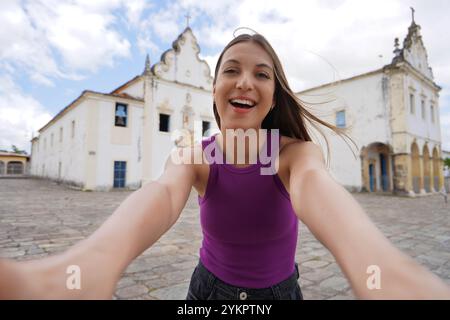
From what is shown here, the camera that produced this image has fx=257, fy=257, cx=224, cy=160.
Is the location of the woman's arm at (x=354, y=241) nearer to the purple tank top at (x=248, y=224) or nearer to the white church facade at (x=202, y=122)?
the purple tank top at (x=248, y=224)

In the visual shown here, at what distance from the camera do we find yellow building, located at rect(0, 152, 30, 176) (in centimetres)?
3922

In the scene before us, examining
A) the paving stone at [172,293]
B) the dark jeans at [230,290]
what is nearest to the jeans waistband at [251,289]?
the dark jeans at [230,290]

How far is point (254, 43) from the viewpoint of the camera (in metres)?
1.14

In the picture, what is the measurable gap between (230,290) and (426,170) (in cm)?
2237

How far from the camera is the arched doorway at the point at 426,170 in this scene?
17781 mm

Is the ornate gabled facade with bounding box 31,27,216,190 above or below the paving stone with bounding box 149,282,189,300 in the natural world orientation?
above

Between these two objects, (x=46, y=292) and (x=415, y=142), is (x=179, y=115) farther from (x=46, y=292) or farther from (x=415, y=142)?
(x=46, y=292)

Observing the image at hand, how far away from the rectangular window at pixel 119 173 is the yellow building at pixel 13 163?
3449 centimetres

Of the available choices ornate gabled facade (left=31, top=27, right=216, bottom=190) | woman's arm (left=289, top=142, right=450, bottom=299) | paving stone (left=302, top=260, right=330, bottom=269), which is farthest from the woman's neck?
ornate gabled facade (left=31, top=27, right=216, bottom=190)

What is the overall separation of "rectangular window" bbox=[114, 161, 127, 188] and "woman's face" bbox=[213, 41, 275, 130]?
16325mm

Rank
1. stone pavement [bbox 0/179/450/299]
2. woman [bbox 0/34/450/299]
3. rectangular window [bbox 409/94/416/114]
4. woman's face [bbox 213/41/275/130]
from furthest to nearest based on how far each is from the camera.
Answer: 1. rectangular window [bbox 409/94/416/114]
2. stone pavement [bbox 0/179/450/299]
3. woman's face [bbox 213/41/275/130]
4. woman [bbox 0/34/450/299]

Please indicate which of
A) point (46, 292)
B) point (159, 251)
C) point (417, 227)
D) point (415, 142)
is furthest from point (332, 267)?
point (415, 142)

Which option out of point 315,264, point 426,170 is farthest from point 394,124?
point 315,264

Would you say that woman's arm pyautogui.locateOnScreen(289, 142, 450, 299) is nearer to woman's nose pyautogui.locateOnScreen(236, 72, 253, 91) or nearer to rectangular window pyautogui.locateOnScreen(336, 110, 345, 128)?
woman's nose pyautogui.locateOnScreen(236, 72, 253, 91)
